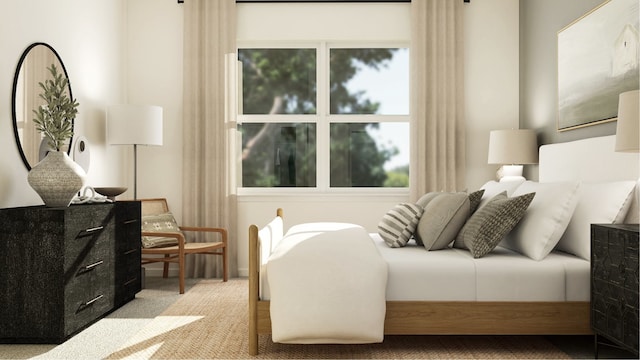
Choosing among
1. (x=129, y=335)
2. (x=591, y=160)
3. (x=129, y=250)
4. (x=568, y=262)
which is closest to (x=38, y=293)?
(x=129, y=335)

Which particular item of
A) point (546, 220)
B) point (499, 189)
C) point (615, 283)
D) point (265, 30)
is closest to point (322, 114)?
point (265, 30)

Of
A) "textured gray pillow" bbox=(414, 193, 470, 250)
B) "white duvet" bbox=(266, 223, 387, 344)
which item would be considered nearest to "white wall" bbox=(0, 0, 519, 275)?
"textured gray pillow" bbox=(414, 193, 470, 250)

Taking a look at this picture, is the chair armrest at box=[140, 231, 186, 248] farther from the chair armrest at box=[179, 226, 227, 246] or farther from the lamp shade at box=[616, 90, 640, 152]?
the lamp shade at box=[616, 90, 640, 152]

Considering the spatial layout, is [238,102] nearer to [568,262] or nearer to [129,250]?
[129,250]

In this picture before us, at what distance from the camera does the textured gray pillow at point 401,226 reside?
3238mm

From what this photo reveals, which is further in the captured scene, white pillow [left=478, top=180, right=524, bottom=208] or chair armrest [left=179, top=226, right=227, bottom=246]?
chair armrest [left=179, top=226, right=227, bottom=246]

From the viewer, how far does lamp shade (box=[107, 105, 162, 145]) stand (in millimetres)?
4566

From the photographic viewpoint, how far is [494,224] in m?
2.89

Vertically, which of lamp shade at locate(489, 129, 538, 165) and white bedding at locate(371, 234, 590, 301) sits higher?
lamp shade at locate(489, 129, 538, 165)

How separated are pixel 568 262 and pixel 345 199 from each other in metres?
2.66

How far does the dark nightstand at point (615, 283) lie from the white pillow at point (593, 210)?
225 millimetres

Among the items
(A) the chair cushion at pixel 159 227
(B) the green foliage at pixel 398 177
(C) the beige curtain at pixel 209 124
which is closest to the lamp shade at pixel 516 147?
(B) the green foliage at pixel 398 177

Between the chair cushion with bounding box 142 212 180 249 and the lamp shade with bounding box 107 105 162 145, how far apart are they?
655 millimetres

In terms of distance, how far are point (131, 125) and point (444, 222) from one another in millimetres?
2831
